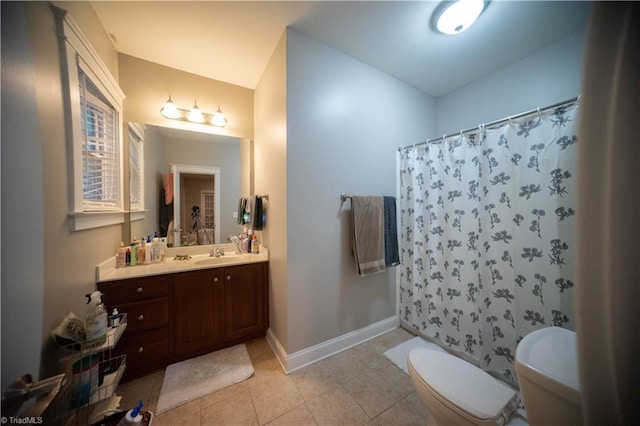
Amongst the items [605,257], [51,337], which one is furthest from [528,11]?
[51,337]

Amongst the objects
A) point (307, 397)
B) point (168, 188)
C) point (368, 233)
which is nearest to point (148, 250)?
point (168, 188)

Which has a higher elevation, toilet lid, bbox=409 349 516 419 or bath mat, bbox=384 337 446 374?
toilet lid, bbox=409 349 516 419

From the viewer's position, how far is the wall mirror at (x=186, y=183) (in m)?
1.83

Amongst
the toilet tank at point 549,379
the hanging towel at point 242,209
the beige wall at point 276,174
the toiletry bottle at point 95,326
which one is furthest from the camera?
the hanging towel at point 242,209

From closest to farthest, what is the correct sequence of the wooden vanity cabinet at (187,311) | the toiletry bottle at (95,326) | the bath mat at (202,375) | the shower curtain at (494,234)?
the toiletry bottle at (95,326) < the shower curtain at (494,234) < the bath mat at (202,375) < the wooden vanity cabinet at (187,311)

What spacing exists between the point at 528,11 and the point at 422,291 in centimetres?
224

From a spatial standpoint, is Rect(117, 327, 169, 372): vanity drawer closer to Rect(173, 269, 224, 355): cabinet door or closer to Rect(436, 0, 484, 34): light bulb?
Rect(173, 269, 224, 355): cabinet door

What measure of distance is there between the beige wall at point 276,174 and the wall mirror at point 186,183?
408 mm

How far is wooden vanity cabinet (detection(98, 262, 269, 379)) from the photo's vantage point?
4.62 ft

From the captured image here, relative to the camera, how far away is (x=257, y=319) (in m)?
1.84

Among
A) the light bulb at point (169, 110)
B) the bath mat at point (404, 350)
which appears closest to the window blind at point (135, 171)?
the light bulb at point (169, 110)

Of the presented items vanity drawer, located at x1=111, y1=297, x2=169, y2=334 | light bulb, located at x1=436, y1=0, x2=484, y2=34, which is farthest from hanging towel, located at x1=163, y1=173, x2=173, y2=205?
light bulb, located at x1=436, y1=0, x2=484, y2=34

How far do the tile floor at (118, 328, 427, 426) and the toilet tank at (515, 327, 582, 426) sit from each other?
75 centimetres

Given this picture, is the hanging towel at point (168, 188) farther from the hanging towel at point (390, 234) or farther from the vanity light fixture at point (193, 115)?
the hanging towel at point (390, 234)
